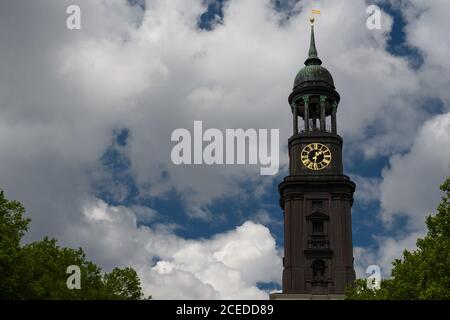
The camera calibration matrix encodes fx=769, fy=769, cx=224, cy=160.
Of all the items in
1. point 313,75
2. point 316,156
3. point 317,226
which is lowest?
point 317,226

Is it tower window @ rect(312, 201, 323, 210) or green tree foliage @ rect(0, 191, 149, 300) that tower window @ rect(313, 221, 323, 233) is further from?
green tree foliage @ rect(0, 191, 149, 300)

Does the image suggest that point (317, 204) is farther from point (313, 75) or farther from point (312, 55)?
point (312, 55)

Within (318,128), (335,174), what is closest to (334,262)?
(335,174)

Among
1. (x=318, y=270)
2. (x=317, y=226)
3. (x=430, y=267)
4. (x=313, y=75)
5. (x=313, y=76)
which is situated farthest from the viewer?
(x=313, y=75)

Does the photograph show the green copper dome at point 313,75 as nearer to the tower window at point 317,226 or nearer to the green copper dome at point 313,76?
the green copper dome at point 313,76

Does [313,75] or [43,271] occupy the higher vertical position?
[313,75]

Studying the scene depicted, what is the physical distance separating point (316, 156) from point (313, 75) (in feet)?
44.4

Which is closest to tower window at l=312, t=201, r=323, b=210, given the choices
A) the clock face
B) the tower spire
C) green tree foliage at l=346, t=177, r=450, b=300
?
the clock face

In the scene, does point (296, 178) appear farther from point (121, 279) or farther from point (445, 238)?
point (445, 238)

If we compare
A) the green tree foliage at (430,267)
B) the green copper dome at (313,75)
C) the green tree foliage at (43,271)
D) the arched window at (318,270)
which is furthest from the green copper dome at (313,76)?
the green tree foliage at (430,267)

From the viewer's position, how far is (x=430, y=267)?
4734cm

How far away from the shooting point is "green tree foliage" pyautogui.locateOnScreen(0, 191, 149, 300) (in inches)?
1993

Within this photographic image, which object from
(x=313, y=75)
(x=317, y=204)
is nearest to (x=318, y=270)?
(x=317, y=204)

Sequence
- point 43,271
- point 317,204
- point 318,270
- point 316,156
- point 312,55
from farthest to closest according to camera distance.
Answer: point 312,55
point 316,156
point 317,204
point 318,270
point 43,271
